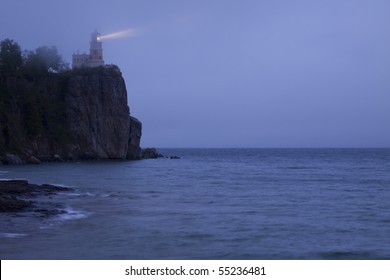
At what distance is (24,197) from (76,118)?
2828 inches

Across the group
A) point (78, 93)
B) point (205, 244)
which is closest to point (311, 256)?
point (205, 244)

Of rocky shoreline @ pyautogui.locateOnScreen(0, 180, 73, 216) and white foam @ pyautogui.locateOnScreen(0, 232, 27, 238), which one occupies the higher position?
rocky shoreline @ pyautogui.locateOnScreen(0, 180, 73, 216)

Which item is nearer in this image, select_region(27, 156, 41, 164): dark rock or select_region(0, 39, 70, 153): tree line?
select_region(27, 156, 41, 164): dark rock

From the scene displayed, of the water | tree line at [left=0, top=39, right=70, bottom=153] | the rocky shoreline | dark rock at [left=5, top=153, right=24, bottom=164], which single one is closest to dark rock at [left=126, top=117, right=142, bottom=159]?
tree line at [left=0, top=39, right=70, bottom=153]

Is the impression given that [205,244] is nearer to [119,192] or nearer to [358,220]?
[358,220]

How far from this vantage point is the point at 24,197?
30797 mm

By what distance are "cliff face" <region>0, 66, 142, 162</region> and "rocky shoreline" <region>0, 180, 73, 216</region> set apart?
5403cm

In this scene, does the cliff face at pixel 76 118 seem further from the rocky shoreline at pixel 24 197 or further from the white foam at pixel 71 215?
the white foam at pixel 71 215

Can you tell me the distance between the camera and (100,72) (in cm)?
10738

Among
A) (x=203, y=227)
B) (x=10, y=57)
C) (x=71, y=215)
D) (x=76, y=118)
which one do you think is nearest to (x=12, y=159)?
(x=76, y=118)

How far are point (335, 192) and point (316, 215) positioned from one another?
516 inches

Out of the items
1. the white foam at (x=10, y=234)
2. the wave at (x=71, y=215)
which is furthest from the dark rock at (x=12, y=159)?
the white foam at (x=10, y=234)

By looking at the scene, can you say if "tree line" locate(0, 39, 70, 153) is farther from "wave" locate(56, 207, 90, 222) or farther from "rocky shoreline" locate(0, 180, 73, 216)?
"wave" locate(56, 207, 90, 222)

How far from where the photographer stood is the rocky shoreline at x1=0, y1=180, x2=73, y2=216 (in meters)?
25.2
